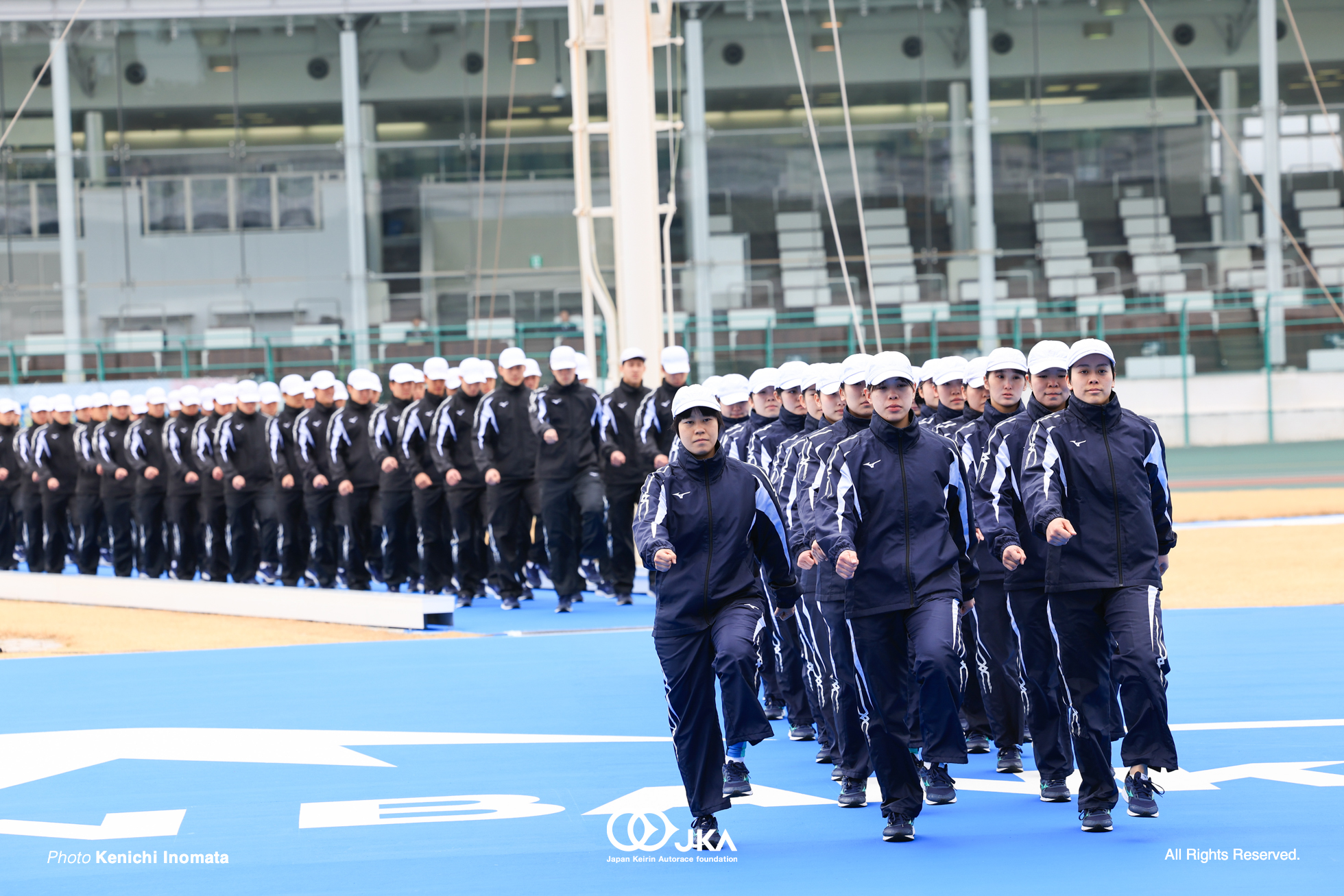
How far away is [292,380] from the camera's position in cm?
1842

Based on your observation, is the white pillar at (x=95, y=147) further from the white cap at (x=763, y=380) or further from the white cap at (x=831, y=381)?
the white cap at (x=831, y=381)

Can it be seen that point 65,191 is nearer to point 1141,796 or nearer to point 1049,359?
point 1049,359

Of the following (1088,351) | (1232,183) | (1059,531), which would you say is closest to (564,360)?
(1088,351)

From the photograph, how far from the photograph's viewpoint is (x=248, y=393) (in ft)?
62.0

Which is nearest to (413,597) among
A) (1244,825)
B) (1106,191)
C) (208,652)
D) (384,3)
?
(208,652)

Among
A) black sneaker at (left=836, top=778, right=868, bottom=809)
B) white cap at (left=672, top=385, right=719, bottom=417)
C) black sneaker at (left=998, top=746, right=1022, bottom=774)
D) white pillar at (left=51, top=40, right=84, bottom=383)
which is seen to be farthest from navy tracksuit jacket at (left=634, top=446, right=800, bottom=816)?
white pillar at (left=51, top=40, right=84, bottom=383)

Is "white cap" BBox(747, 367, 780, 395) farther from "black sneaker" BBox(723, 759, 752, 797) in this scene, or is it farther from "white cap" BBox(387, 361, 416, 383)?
"white cap" BBox(387, 361, 416, 383)

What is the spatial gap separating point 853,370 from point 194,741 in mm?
4937

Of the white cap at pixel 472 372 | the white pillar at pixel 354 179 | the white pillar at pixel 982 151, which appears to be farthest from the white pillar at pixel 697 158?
the white cap at pixel 472 372

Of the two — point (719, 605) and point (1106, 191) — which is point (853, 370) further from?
point (1106, 191)

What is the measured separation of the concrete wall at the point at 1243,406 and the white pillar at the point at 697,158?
355 inches

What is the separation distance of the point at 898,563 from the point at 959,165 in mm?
28573

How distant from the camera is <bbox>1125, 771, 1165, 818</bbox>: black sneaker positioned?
22.2 ft

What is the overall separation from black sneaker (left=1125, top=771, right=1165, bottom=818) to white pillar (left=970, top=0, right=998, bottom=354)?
27.0m
